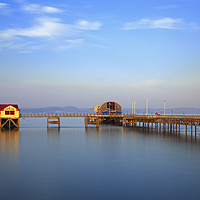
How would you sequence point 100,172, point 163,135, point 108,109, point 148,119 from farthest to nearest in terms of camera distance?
point 108,109 → point 148,119 → point 163,135 → point 100,172

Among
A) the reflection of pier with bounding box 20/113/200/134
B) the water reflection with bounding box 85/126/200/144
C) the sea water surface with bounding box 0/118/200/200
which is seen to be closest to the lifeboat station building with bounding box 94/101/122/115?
the reflection of pier with bounding box 20/113/200/134

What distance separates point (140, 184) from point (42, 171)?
38.0ft

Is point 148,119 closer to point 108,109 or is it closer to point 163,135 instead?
point 163,135

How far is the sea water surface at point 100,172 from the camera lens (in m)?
26.5

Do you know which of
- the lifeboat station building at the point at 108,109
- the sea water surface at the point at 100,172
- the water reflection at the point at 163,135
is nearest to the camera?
the sea water surface at the point at 100,172

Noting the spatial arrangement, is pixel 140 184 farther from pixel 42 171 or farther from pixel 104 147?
pixel 104 147

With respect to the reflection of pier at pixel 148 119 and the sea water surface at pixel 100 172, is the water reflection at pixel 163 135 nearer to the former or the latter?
the reflection of pier at pixel 148 119

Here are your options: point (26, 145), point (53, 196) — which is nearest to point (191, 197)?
point (53, 196)

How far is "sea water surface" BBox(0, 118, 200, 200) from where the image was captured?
26.5m

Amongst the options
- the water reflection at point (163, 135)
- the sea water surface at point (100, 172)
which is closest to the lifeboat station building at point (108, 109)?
the water reflection at point (163, 135)

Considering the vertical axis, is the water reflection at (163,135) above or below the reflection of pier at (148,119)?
below

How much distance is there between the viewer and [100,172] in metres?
34.1

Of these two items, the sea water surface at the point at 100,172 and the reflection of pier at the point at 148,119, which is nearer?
the sea water surface at the point at 100,172

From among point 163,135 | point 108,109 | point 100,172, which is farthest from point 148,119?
point 100,172
